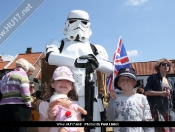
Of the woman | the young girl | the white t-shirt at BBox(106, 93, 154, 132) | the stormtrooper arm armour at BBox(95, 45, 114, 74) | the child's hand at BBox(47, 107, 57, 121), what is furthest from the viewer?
the stormtrooper arm armour at BBox(95, 45, 114, 74)

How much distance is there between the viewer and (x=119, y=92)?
6.81ft

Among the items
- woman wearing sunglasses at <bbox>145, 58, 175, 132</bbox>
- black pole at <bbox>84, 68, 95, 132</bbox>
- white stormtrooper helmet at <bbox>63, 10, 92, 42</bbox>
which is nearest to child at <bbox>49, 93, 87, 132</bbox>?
black pole at <bbox>84, 68, 95, 132</bbox>

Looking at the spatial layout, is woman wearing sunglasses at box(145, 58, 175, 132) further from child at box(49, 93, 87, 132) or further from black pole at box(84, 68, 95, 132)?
child at box(49, 93, 87, 132)

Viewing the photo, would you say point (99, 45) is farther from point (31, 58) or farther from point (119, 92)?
point (31, 58)

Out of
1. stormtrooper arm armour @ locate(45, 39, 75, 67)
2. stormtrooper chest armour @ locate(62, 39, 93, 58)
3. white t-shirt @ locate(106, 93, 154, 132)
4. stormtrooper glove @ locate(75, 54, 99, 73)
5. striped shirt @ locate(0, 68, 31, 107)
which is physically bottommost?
white t-shirt @ locate(106, 93, 154, 132)

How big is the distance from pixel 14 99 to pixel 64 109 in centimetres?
69

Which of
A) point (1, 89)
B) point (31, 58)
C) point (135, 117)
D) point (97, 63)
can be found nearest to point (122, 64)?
point (97, 63)

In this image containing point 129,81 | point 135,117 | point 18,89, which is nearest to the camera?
point 135,117

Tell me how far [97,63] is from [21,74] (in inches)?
27.4

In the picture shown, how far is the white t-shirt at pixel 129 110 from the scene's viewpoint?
178cm

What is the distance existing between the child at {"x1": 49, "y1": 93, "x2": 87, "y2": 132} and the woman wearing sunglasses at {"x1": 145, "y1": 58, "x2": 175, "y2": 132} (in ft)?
3.07

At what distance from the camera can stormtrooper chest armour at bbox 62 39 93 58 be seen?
7.94ft

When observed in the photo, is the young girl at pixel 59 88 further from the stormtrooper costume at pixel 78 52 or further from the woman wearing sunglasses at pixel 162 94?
the woman wearing sunglasses at pixel 162 94

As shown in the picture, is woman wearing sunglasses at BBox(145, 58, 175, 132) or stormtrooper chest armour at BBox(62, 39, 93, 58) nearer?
woman wearing sunglasses at BBox(145, 58, 175, 132)
